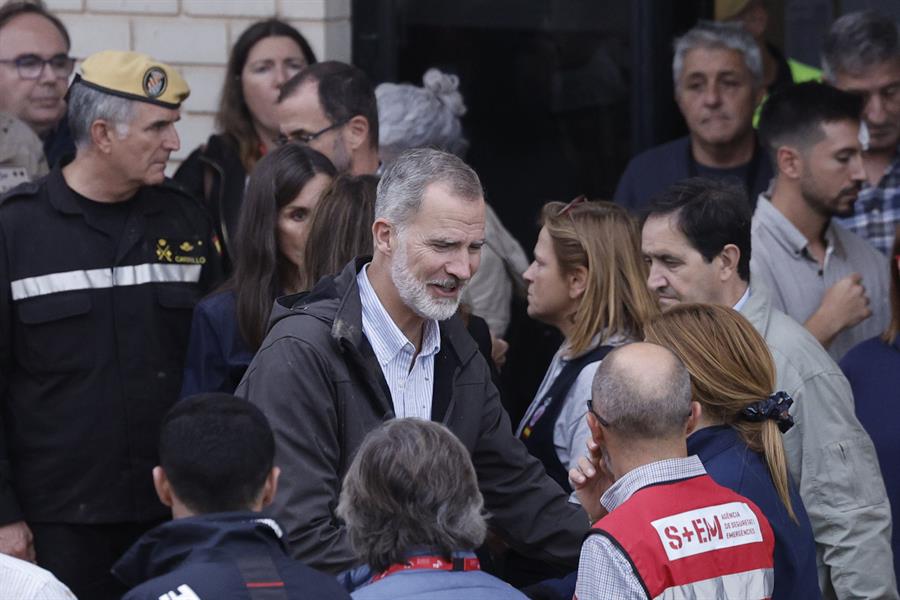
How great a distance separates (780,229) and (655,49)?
1.67m

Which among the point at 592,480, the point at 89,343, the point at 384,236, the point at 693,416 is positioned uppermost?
the point at 384,236

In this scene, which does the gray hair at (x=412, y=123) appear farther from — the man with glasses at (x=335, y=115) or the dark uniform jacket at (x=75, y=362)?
the dark uniform jacket at (x=75, y=362)

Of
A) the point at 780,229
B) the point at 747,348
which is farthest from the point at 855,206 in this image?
the point at 747,348

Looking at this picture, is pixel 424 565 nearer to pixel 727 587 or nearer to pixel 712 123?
pixel 727 587

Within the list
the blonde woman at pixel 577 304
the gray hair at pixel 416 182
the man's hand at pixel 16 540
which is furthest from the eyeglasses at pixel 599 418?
the man's hand at pixel 16 540

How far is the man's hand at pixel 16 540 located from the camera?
440 centimetres

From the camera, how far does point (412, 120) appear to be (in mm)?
5566

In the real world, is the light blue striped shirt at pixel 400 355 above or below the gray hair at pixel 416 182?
below

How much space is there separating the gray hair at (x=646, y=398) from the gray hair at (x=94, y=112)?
2185 mm

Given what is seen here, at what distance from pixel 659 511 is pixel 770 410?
0.49m

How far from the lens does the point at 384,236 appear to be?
362 centimetres

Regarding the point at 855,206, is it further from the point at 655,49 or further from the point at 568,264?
the point at 568,264

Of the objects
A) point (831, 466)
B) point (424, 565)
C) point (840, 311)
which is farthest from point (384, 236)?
point (840, 311)

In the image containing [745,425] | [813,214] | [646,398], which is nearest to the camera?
[646,398]
